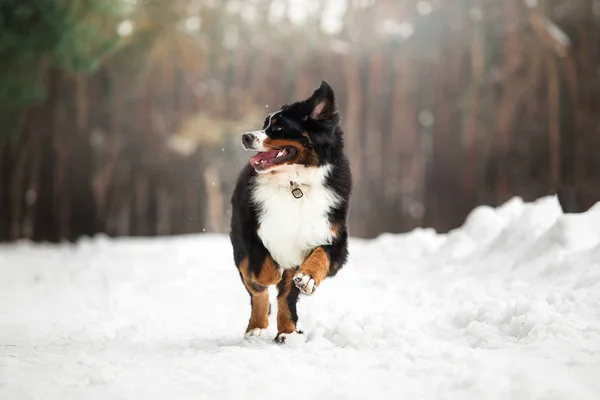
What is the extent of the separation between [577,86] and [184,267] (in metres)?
10.5

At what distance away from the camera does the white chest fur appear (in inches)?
189

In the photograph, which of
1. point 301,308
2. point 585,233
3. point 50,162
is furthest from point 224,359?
point 50,162

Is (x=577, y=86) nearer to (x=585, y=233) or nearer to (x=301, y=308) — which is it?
(x=585, y=233)

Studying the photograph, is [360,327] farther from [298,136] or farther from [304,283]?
[298,136]

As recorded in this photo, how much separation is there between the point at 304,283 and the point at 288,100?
1675cm

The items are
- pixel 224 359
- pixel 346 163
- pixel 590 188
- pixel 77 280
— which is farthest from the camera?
pixel 590 188

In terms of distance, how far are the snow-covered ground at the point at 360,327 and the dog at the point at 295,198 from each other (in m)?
0.47

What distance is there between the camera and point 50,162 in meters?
20.1

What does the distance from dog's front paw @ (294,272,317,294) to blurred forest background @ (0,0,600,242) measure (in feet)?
41.0

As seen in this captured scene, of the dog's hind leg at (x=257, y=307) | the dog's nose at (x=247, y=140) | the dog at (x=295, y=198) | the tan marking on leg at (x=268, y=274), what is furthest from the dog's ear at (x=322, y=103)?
the dog's hind leg at (x=257, y=307)

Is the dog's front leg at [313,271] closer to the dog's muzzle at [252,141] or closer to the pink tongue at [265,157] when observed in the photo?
the pink tongue at [265,157]

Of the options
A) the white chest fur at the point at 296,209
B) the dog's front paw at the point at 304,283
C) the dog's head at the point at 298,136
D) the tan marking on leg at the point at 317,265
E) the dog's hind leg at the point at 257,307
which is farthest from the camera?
the dog's hind leg at the point at 257,307

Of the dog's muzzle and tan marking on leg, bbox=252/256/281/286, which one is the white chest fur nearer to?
tan marking on leg, bbox=252/256/281/286

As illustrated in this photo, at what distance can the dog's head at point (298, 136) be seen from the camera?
4676mm
